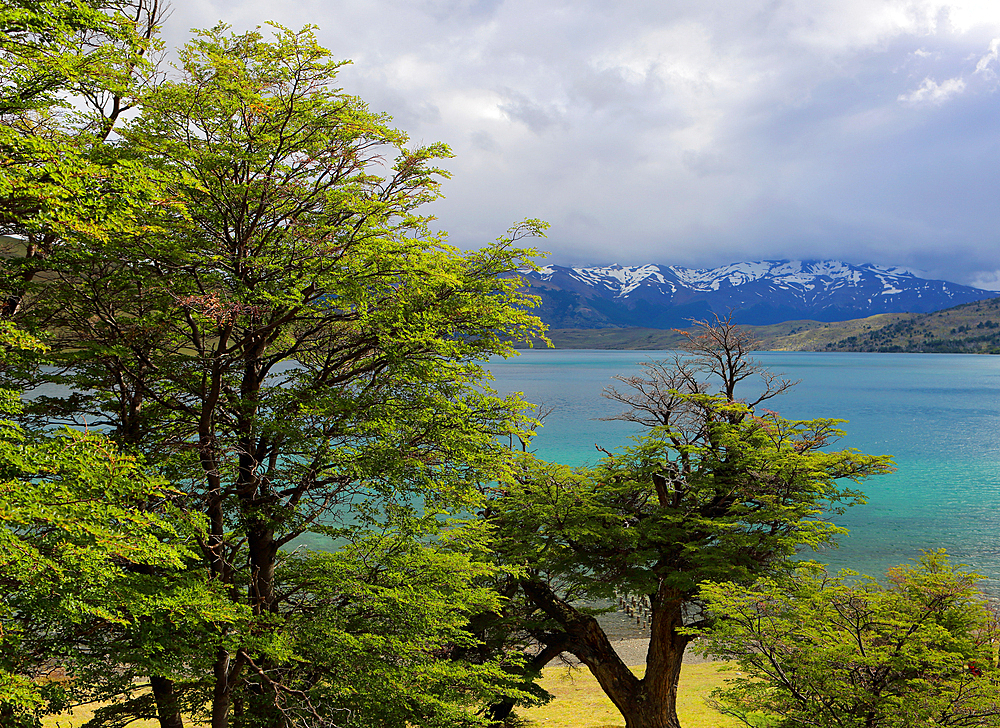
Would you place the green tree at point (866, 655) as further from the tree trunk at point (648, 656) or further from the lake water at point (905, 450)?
the lake water at point (905, 450)

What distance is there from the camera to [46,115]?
367 inches

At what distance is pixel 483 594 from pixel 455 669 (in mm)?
1599

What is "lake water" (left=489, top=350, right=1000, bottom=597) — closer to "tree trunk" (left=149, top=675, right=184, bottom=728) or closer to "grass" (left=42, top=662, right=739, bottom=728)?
"grass" (left=42, top=662, right=739, bottom=728)

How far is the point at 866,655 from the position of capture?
9984 mm

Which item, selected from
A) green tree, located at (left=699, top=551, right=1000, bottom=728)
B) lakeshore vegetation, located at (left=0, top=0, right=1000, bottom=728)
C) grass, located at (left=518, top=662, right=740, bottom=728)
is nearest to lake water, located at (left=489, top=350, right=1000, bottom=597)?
green tree, located at (left=699, top=551, right=1000, bottom=728)

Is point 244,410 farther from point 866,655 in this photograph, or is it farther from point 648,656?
point 648,656

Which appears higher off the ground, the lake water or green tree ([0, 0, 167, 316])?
green tree ([0, 0, 167, 316])

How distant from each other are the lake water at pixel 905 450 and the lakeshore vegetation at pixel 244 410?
9.67 meters

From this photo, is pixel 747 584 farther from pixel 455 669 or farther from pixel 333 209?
pixel 333 209

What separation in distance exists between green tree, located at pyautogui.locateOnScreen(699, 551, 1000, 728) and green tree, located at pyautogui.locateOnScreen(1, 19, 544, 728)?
19.4ft

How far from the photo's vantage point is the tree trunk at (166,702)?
35.6 ft

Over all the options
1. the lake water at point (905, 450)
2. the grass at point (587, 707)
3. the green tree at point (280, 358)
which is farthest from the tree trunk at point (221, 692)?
the lake water at point (905, 450)

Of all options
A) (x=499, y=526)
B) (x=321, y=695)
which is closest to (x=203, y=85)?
(x=321, y=695)

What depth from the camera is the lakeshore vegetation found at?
7461mm
